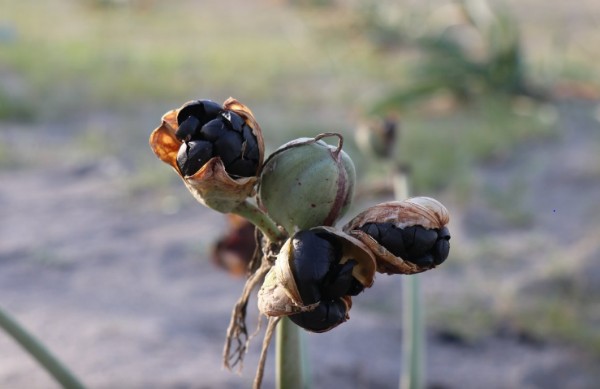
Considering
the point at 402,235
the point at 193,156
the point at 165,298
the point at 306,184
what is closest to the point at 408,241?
the point at 402,235

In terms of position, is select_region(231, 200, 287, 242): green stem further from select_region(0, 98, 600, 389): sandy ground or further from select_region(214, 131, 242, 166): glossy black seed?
select_region(0, 98, 600, 389): sandy ground

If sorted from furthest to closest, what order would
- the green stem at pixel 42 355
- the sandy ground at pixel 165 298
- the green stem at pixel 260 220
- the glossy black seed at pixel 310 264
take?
the sandy ground at pixel 165 298 < the green stem at pixel 42 355 < the green stem at pixel 260 220 < the glossy black seed at pixel 310 264

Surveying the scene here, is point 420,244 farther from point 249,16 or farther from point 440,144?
point 249,16

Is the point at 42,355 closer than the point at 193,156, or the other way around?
the point at 193,156

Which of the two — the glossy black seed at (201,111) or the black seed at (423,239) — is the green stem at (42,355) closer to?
the glossy black seed at (201,111)

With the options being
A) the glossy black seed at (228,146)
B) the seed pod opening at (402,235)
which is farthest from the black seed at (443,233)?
the glossy black seed at (228,146)

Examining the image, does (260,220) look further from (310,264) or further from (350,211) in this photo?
(350,211)

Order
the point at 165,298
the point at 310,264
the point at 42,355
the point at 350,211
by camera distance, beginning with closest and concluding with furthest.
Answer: the point at 310,264
the point at 42,355
the point at 165,298
the point at 350,211
